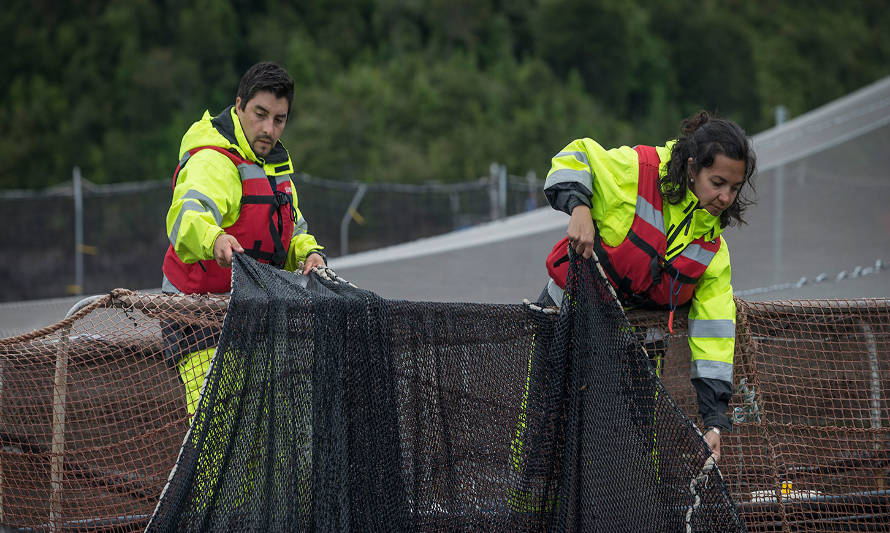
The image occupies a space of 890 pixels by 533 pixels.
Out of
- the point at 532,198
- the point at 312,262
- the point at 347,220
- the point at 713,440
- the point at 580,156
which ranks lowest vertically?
the point at 713,440

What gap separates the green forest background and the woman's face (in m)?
24.4

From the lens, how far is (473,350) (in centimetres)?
288

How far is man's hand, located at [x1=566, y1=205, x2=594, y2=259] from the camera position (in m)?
2.83

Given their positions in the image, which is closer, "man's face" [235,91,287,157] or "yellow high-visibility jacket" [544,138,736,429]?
"yellow high-visibility jacket" [544,138,736,429]

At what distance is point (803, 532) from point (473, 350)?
136 cm

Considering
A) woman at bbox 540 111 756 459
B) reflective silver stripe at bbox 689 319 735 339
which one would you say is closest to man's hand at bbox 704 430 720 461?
woman at bbox 540 111 756 459

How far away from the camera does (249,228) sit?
10.3 ft

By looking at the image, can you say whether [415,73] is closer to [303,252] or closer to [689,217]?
[303,252]

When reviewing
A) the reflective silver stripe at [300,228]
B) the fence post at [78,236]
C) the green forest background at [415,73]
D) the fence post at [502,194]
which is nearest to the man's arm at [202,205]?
the reflective silver stripe at [300,228]

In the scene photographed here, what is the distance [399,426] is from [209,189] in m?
0.95

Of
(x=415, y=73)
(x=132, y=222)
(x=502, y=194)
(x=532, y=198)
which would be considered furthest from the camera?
(x=415, y=73)

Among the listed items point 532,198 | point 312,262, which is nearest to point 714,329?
point 312,262

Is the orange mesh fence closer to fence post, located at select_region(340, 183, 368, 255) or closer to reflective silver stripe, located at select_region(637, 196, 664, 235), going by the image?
reflective silver stripe, located at select_region(637, 196, 664, 235)

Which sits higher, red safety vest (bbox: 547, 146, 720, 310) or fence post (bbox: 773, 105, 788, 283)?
fence post (bbox: 773, 105, 788, 283)
